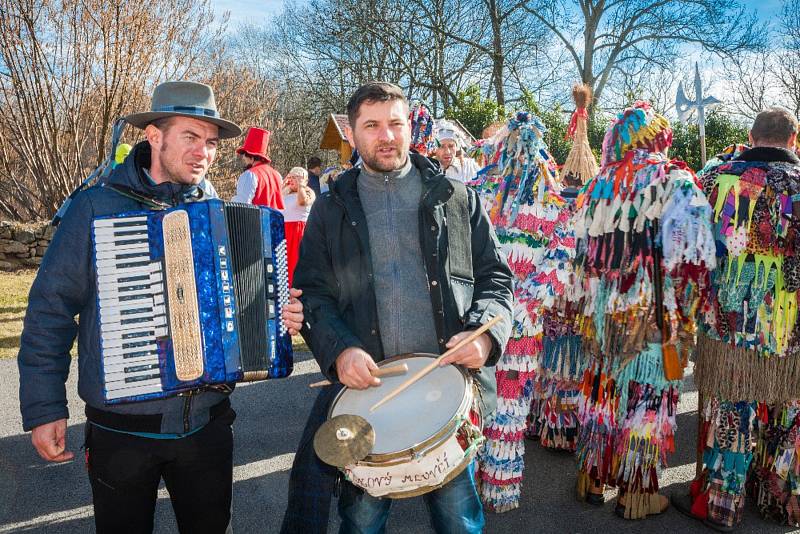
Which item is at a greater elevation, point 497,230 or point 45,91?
point 45,91

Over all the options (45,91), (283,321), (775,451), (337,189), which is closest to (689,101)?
(775,451)

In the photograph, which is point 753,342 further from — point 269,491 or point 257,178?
point 257,178

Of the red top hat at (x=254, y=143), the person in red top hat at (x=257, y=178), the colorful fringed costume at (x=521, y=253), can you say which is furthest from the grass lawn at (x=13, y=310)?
the colorful fringed costume at (x=521, y=253)

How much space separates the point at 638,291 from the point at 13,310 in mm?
8013

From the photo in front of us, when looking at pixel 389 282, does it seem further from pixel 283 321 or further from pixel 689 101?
pixel 689 101

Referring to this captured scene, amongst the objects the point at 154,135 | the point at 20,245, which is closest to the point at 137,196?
the point at 154,135

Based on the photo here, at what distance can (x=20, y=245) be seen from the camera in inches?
446

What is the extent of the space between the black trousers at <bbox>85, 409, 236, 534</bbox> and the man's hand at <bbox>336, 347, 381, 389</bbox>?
56 cm

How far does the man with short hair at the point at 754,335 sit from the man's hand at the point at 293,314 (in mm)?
2248

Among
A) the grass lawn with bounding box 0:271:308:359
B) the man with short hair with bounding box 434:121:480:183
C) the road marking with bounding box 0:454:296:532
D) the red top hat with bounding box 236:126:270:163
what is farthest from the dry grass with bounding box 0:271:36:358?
the man with short hair with bounding box 434:121:480:183

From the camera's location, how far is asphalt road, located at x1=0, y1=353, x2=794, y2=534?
3.19 metres

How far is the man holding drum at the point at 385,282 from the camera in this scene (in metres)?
2.09

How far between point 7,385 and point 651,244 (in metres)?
5.58

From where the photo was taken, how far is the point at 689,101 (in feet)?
18.4
